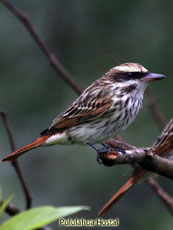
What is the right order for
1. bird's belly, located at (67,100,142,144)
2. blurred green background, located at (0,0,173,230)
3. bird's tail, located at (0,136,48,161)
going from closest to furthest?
bird's tail, located at (0,136,48,161)
bird's belly, located at (67,100,142,144)
blurred green background, located at (0,0,173,230)

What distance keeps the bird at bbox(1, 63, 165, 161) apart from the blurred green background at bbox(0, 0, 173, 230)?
1846 millimetres

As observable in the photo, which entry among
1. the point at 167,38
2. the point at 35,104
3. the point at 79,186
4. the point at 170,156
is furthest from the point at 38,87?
the point at 170,156

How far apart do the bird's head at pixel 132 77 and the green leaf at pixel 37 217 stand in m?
1.89

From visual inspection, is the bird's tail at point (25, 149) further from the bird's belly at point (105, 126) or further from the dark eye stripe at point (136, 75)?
the dark eye stripe at point (136, 75)

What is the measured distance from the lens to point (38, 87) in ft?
20.0

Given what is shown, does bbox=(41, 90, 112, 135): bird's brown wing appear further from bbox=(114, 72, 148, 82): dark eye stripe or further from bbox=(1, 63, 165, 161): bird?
bbox=(114, 72, 148, 82): dark eye stripe

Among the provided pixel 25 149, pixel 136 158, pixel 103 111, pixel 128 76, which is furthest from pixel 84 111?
pixel 136 158

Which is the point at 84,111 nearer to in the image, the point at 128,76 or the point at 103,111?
the point at 103,111

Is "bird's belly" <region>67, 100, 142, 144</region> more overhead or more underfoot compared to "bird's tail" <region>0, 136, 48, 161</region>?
more underfoot

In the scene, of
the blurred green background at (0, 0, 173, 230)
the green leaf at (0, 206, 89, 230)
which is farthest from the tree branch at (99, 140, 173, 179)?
the blurred green background at (0, 0, 173, 230)

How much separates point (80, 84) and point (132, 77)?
7.88 ft

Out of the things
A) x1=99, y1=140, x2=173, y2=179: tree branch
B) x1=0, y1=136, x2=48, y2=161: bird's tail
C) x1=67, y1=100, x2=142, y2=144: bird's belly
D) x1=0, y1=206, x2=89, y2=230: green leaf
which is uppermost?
x1=0, y1=136, x2=48, y2=161: bird's tail

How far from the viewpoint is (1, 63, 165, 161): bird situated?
3.57 m

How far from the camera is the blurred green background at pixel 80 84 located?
562 centimetres
